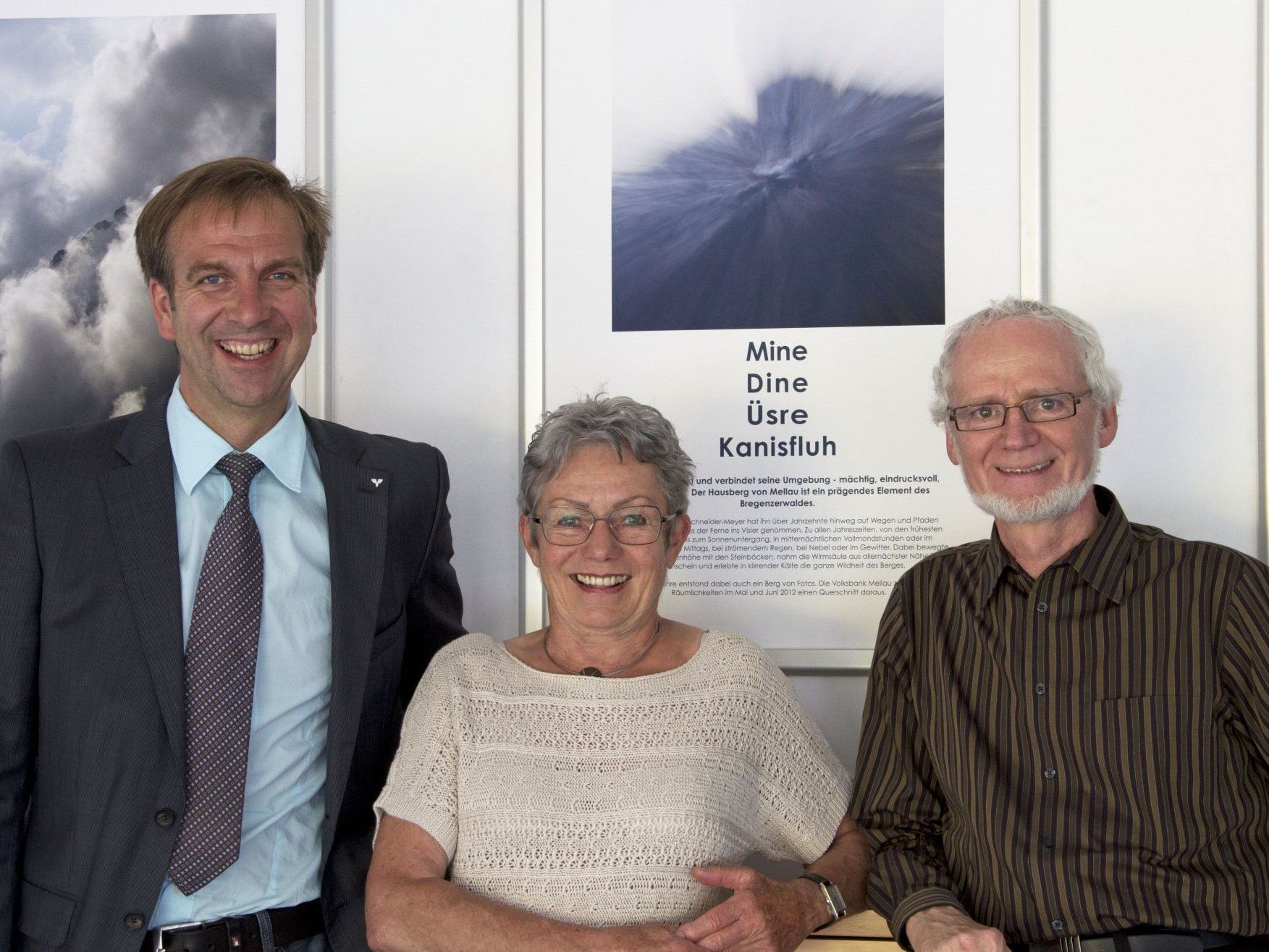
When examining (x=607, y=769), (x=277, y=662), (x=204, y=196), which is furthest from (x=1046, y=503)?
(x=204, y=196)

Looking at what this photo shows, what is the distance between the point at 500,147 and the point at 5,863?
1795 mm

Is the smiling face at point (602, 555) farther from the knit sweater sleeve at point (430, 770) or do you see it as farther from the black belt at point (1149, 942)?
the black belt at point (1149, 942)

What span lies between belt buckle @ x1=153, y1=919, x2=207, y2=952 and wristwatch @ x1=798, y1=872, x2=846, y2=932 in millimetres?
1013

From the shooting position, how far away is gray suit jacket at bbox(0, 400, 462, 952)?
6.30ft

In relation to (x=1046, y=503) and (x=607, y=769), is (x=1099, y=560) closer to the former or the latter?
(x=1046, y=503)

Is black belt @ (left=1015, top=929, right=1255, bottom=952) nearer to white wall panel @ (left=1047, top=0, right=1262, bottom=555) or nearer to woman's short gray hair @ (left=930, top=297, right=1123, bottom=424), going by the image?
woman's short gray hair @ (left=930, top=297, right=1123, bottom=424)

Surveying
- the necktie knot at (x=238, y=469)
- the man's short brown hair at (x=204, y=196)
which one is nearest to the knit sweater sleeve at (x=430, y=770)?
the necktie knot at (x=238, y=469)

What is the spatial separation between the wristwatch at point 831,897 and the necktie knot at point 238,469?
119 centimetres

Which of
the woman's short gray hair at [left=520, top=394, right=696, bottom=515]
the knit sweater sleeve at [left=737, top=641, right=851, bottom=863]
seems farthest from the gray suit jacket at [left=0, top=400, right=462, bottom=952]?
the knit sweater sleeve at [left=737, top=641, right=851, bottom=863]

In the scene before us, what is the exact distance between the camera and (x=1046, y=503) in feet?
6.71

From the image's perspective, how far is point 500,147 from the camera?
2.83 metres

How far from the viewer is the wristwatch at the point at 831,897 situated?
2.09 meters

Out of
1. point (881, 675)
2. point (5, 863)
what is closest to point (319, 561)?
point (5, 863)

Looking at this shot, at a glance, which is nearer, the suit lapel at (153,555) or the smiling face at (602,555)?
the suit lapel at (153,555)
